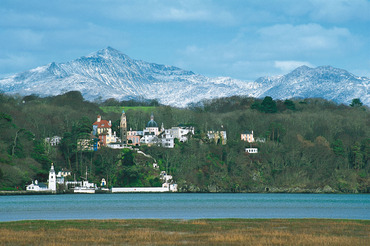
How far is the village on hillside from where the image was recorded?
129 meters

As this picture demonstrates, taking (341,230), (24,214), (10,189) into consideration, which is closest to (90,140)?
(10,189)

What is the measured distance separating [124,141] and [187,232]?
110265mm

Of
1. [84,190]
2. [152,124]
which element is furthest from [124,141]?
[84,190]

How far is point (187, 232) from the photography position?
44.4m

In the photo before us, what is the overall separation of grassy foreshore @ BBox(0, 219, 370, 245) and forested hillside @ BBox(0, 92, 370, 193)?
234 feet

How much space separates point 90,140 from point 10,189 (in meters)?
26.5

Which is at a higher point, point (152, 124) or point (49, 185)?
point (152, 124)

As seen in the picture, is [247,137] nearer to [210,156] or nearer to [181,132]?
[181,132]

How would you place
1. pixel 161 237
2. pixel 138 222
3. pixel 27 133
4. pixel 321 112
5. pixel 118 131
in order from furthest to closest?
pixel 321 112 < pixel 118 131 < pixel 27 133 < pixel 138 222 < pixel 161 237

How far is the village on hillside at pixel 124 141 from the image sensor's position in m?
129

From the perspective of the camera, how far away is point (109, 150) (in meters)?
138

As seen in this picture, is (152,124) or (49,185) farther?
(152,124)

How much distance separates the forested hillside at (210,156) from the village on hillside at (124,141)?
5.72 feet

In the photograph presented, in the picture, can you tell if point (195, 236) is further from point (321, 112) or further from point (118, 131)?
point (321, 112)
